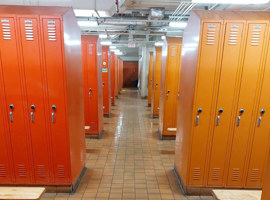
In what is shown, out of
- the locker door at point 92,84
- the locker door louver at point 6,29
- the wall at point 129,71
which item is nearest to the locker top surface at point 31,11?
the locker door louver at point 6,29

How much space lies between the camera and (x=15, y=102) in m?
2.58

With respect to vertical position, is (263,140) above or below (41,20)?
below

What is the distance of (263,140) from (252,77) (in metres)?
1.00

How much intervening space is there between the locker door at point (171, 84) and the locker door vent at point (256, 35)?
227 cm

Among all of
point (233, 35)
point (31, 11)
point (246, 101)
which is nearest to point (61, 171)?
point (31, 11)

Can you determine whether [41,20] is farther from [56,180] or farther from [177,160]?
[177,160]

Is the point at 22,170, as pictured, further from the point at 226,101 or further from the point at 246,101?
the point at 246,101

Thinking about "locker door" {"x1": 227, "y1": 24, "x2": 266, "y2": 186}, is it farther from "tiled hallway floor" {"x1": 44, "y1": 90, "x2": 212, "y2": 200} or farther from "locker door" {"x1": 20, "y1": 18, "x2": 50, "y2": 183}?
"locker door" {"x1": 20, "y1": 18, "x2": 50, "y2": 183}

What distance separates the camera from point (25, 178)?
2779mm

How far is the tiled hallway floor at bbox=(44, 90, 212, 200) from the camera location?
2.90 meters

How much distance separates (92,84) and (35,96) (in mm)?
2298

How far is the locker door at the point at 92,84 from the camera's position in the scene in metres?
4.72

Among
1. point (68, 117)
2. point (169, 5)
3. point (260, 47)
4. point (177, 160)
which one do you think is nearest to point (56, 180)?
point (68, 117)

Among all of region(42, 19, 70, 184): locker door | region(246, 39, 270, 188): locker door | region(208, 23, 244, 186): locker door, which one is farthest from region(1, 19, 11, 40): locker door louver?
region(246, 39, 270, 188): locker door
